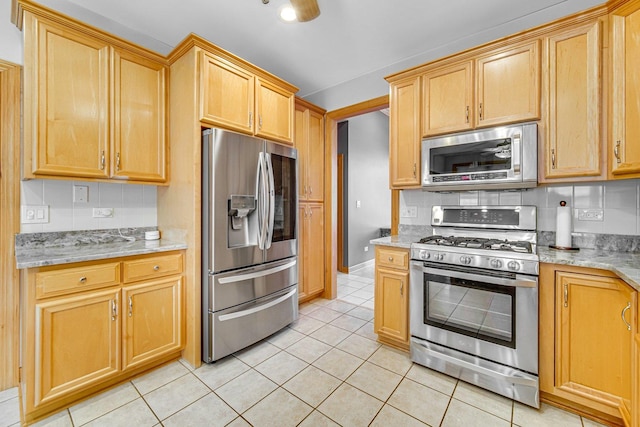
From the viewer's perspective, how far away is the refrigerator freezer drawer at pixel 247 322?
2068mm

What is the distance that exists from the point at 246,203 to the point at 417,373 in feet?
6.09

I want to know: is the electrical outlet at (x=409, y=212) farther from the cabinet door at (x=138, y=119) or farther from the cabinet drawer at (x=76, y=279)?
the cabinet drawer at (x=76, y=279)

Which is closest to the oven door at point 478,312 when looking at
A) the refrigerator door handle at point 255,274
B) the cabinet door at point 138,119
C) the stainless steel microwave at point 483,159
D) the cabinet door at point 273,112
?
the stainless steel microwave at point 483,159

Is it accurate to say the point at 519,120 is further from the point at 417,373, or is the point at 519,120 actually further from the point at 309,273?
the point at 309,273

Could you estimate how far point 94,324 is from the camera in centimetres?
171

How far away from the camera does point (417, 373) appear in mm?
2021

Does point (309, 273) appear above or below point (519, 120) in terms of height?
below

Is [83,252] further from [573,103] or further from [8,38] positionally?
[573,103]

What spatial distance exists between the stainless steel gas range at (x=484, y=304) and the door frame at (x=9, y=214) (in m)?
2.83

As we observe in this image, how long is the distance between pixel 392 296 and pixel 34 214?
275cm

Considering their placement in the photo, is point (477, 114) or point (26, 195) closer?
point (26, 195)

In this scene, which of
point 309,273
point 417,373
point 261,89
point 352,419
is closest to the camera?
point 352,419

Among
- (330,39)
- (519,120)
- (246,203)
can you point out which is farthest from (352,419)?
(330,39)

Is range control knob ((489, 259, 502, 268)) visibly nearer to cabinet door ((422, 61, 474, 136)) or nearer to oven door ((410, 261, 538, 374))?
oven door ((410, 261, 538, 374))
